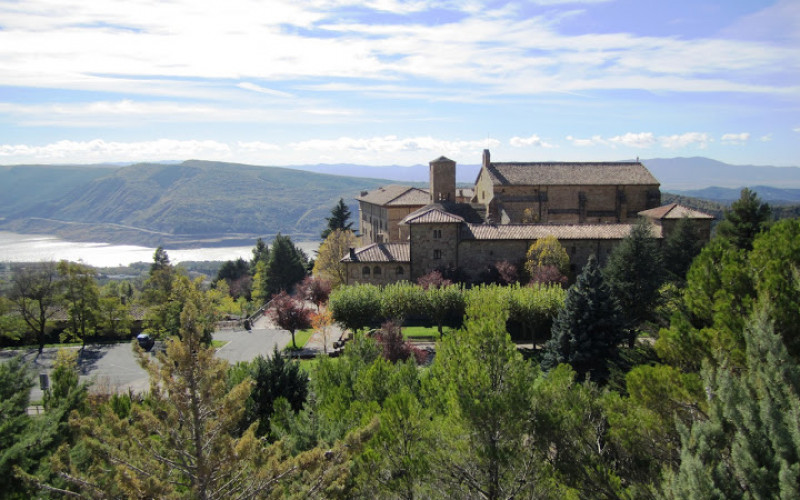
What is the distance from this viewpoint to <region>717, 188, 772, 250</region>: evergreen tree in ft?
106

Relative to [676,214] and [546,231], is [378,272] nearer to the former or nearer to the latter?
[546,231]

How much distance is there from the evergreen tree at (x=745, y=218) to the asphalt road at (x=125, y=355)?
88.0ft

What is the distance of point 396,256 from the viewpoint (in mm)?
44062

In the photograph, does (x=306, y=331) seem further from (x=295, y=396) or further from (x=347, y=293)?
(x=295, y=396)

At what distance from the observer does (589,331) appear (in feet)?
94.1

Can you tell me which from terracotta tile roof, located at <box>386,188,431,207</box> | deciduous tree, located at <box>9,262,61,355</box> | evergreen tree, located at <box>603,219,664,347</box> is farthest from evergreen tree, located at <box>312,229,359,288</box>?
evergreen tree, located at <box>603,219,664,347</box>

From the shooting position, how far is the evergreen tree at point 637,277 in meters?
34.0

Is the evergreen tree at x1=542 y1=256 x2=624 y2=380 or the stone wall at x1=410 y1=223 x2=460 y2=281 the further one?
the stone wall at x1=410 y1=223 x2=460 y2=281

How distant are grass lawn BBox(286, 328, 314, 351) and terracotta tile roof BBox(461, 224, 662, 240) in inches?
531

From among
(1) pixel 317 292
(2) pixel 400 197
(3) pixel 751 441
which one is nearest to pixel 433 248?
(1) pixel 317 292

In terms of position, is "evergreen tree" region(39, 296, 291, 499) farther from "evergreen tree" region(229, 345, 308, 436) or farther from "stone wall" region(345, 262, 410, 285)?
"stone wall" region(345, 262, 410, 285)

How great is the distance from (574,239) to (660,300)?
989 centimetres

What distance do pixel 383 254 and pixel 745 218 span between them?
23715 millimetres

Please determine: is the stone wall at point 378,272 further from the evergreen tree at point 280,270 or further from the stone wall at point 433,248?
the evergreen tree at point 280,270
